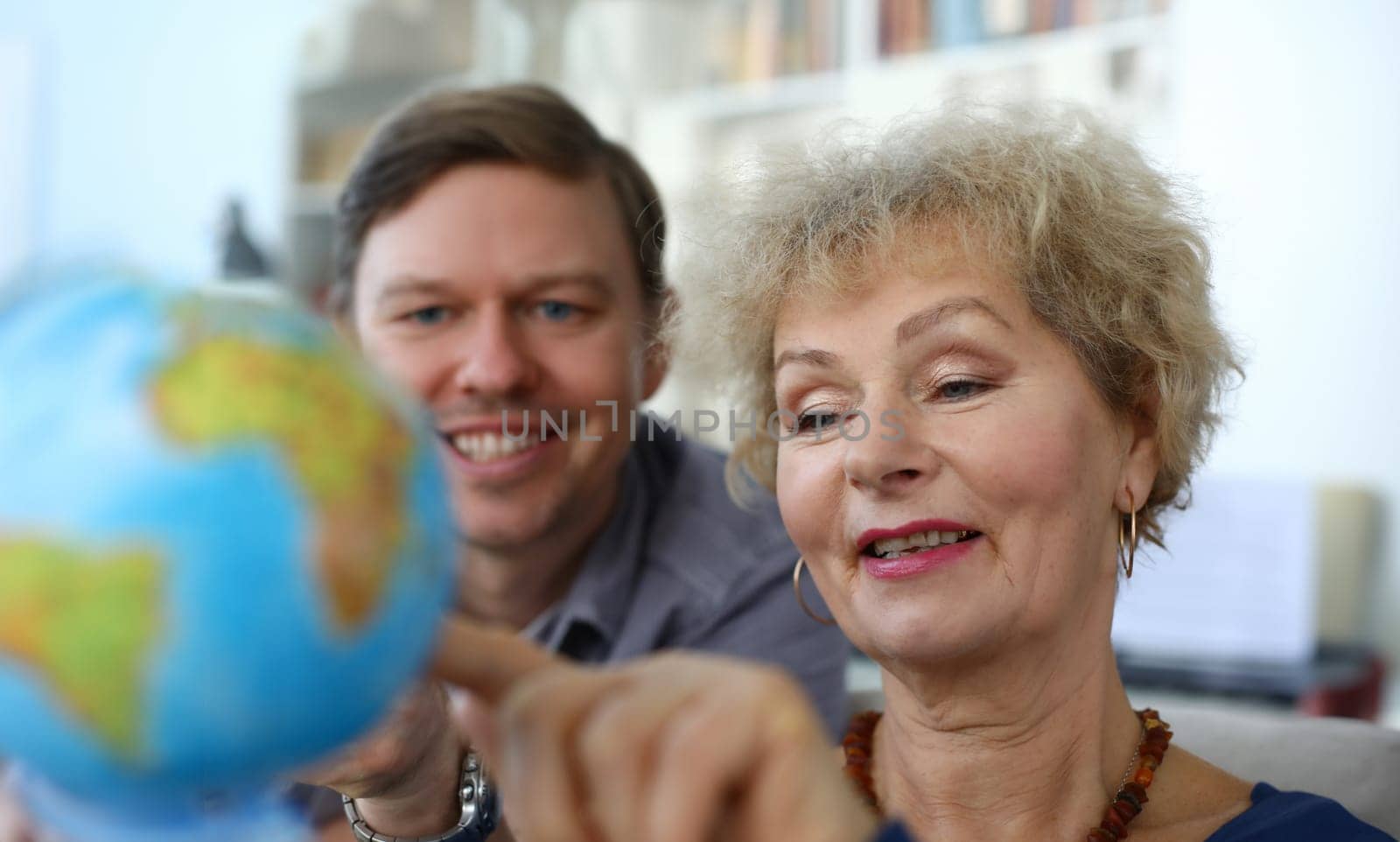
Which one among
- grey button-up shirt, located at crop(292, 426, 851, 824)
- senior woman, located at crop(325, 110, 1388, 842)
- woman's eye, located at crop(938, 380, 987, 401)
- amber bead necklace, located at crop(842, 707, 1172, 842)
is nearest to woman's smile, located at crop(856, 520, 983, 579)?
senior woman, located at crop(325, 110, 1388, 842)

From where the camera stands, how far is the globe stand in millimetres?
630

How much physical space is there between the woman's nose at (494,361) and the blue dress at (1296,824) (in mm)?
1049

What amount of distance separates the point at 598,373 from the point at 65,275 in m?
1.18

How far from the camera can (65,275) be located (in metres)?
0.67

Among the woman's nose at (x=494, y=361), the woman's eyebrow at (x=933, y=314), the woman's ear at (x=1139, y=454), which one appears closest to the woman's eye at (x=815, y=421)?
the woman's eyebrow at (x=933, y=314)

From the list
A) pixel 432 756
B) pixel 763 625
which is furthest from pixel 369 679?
pixel 763 625

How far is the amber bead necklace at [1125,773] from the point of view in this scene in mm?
1206

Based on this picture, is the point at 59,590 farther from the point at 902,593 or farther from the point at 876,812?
the point at 876,812

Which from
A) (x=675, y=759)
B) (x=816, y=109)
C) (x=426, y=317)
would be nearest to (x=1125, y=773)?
(x=675, y=759)

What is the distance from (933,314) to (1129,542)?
33 centimetres

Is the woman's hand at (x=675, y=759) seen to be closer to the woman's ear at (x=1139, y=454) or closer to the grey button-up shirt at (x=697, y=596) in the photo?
the woman's ear at (x=1139, y=454)

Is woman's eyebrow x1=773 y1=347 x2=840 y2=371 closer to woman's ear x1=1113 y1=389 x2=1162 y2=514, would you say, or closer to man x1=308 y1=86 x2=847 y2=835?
woman's ear x1=1113 y1=389 x2=1162 y2=514

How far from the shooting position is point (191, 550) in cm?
54

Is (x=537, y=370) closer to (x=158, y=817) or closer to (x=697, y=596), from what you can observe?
(x=697, y=596)
